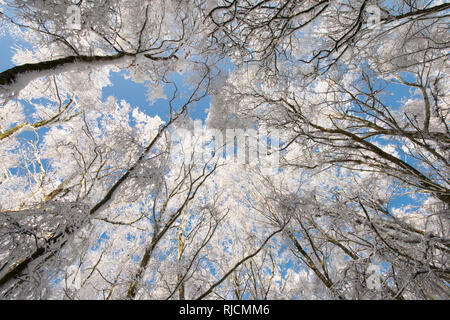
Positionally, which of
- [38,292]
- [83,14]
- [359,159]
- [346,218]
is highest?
[83,14]

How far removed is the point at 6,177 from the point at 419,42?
32.1ft

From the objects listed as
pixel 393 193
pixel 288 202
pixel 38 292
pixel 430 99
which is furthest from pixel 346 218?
pixel 38 292

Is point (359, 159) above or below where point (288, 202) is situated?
above

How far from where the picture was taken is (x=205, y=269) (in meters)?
4.02

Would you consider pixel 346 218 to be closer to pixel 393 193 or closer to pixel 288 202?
pixel 288 202

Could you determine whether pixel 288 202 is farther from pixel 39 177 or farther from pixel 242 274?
pixel 39 177

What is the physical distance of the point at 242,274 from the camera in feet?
16.8

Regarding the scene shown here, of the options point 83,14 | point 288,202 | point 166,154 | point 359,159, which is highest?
point 83,14

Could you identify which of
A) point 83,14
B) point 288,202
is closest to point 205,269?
point 288,202

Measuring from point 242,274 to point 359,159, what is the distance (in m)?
4.14

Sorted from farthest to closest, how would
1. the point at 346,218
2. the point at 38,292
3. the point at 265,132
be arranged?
the point at 265,132 → the point at 346,218 → the point at 38,292
